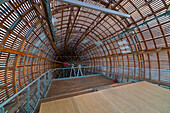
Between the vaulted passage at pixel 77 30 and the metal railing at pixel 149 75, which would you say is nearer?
the vaulted passage at pixel 77 30

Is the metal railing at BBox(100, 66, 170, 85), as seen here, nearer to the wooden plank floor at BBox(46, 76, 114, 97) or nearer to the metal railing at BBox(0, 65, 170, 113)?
the metal railing at BBox(0, 65, 170, 113)

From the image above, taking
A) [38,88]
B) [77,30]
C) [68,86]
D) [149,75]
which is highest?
[77,30]

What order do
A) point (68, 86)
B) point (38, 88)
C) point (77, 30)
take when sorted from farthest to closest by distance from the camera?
point (77, 30) < point (68, 86) < point (38, 88)

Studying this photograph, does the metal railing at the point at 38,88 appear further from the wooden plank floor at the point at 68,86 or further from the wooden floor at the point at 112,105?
the wooden floor at the point at 112,105

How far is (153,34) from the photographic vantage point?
789 centimetres

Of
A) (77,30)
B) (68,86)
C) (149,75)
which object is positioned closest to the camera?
(149,75)

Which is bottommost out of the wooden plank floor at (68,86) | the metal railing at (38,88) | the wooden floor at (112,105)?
the wooden plank floor at (68,86)

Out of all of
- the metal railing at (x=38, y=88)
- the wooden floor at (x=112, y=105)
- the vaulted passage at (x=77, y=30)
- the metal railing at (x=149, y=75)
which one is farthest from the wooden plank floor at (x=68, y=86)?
the wooden floor at (x=112, y=105)

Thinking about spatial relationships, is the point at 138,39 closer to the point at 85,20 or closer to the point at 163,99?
the point at 85,20

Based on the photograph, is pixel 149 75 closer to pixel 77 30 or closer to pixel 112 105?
pixel 112 105

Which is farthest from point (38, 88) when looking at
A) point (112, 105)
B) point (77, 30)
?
point (77, 30)

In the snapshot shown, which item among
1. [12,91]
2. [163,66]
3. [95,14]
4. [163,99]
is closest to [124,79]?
[163,99]

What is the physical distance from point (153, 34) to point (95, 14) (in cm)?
622

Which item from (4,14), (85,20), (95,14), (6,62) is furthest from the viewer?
(85,20)
